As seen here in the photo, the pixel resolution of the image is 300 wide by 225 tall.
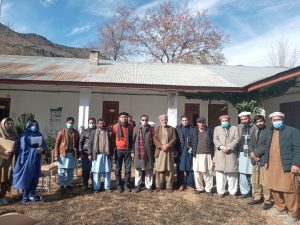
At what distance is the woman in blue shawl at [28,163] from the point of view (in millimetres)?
5523

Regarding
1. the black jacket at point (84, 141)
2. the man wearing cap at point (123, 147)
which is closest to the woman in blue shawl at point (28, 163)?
the black jacket at point (84, 141)

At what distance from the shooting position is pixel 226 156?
6277 millimetres

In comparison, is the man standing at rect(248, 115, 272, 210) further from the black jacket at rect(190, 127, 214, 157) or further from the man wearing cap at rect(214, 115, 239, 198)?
the black jacket at rect(190, 127, 214, 157)

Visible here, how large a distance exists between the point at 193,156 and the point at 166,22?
2351cm

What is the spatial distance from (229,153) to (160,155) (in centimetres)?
145

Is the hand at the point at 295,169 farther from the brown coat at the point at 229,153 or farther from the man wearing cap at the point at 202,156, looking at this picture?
the man wearing cap at the point at 202,156

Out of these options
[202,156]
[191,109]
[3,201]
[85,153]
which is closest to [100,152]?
[85,153]

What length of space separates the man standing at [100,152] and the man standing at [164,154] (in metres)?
1.00

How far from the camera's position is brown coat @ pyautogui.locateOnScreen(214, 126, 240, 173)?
6205 mm

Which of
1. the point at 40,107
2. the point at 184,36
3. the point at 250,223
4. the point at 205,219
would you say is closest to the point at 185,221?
the point at 205,219

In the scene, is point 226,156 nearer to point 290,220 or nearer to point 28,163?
point 290,220

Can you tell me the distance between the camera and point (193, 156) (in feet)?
21.7

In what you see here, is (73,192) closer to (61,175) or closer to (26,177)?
(61,175)

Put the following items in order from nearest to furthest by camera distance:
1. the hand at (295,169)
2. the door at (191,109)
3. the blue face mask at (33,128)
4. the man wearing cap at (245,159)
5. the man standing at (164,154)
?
the hand at (295,169), the blue face mask at (33,128), the man wearing cap at (245,159), the man standing at (164,154), the door at (191,109)
